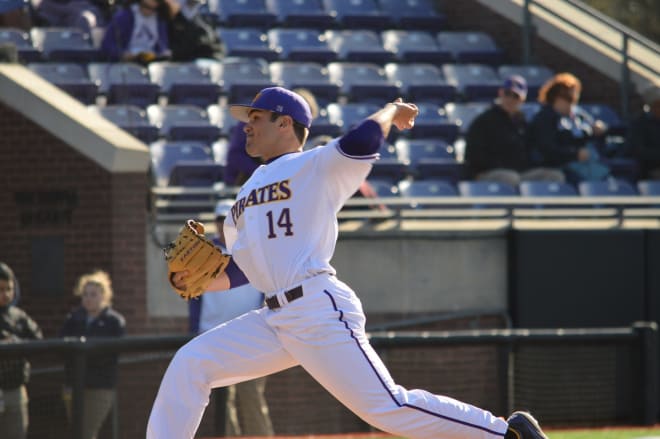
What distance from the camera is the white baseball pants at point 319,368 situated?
4.76 metres

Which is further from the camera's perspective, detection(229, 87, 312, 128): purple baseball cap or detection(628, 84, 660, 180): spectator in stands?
detection(628, 84, 660, 180): spectator in stands

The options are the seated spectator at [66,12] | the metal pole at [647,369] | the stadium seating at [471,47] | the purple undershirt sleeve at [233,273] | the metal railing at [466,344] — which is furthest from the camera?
the stadium seating at [471,47]

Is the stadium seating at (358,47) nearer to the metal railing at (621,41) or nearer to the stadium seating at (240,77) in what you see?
the stadium seating at (240,77)

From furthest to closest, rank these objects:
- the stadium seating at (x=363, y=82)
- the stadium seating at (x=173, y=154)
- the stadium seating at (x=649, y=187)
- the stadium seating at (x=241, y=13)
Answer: the stadium seating at (x=241, y=13) < the stadium seating at (x=363, y=82) < the stadium seating at (x=649, y=187) < the stadium seating at (x=173, y=154)

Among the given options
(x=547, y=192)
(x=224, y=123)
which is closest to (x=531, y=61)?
(x=547, y=192)

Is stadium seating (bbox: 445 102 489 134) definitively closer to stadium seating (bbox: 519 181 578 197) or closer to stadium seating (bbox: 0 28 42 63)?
stadium seating (bbox: 519 181 578 197)

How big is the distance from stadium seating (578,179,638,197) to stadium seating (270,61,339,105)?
7.91 ft

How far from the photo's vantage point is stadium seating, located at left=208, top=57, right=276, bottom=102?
11492 mm

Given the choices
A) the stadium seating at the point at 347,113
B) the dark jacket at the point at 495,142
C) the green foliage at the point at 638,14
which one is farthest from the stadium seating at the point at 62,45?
the green foliage at the point at 638,14

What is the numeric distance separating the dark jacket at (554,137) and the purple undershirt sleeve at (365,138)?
Result: 644 centimetres

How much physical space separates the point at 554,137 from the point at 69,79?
4.08 metres

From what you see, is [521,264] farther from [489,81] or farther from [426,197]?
[489,81]

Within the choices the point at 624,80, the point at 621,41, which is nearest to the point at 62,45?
the point at 624,80

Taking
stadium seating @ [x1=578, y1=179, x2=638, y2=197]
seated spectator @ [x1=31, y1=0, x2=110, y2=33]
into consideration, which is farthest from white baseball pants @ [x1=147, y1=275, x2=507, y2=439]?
seated spectator @ [x1=31, y1=0, x2=110, y2=33]
